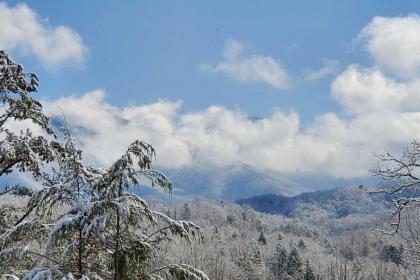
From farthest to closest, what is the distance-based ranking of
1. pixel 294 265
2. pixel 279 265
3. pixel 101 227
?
1. pixel 279 265
2. pixel 294 265
3. pixel 101 227

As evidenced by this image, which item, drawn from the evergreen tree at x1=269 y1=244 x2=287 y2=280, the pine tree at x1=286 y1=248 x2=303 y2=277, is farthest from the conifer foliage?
the evergreen tree at x1=269 y1=244 x2=287 y2=280

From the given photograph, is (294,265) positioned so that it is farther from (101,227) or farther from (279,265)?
(101,227)

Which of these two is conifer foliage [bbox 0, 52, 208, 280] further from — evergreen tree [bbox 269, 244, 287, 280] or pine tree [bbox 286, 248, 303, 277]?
evergreen tree [bbox 269, 244, 287, 280]

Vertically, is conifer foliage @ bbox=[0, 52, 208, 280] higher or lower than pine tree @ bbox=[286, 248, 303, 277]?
lower

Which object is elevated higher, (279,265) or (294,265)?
(279,265)

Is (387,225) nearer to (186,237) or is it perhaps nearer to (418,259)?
(418,259)

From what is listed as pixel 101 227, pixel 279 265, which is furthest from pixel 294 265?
pixel 101 227

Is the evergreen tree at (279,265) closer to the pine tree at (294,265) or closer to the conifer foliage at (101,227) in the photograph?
the pine tree at (294,265)

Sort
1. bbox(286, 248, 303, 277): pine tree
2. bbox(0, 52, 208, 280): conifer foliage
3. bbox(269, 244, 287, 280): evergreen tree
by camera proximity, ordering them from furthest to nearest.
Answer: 1. bbox(269, 244, 287, 280): evergreen tree
2. bbox(286, 248, 303, 277): pine tree
3. bbox(0, 52, 208, 280): conifer foliage

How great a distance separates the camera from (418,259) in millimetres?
9336

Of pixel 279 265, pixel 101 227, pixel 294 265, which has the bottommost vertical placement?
pixel 101 227

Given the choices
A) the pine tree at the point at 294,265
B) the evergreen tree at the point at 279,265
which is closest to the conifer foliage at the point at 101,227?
the pine tree at the point at 294,265

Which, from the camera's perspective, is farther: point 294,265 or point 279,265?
point 279,265

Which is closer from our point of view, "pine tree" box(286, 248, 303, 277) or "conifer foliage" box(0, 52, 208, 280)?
"conifer foliage" box(0, 52, 208, 280)
